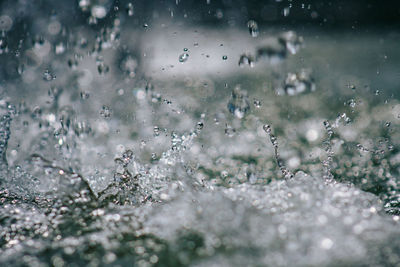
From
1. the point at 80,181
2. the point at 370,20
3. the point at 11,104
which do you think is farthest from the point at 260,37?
the point at 80,181

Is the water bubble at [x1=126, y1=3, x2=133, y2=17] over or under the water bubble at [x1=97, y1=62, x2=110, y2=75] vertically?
over

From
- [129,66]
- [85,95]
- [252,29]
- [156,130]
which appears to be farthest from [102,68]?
[252,29]

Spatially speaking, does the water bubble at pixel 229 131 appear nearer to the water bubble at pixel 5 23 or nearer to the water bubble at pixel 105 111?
the water bubble at pixel 105 111

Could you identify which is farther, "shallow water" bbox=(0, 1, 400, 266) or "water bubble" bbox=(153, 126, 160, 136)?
"water bubble" bbox=(153, 126, 160, 136)

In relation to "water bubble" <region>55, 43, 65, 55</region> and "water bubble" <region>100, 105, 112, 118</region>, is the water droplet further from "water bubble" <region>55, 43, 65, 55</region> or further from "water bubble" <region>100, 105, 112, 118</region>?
"water bubble" <region>55, 43, 65, 55</region>

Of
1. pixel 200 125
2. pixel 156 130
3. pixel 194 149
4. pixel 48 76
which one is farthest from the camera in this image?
pixel 48 76

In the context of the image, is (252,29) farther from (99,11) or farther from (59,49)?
(59,49)

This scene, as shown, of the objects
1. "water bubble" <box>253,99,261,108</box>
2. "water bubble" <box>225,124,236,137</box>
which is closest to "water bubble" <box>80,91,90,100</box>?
"water bubble" <box>225,124,236,137</box>

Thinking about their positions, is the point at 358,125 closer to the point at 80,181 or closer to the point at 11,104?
the point at 80,181
